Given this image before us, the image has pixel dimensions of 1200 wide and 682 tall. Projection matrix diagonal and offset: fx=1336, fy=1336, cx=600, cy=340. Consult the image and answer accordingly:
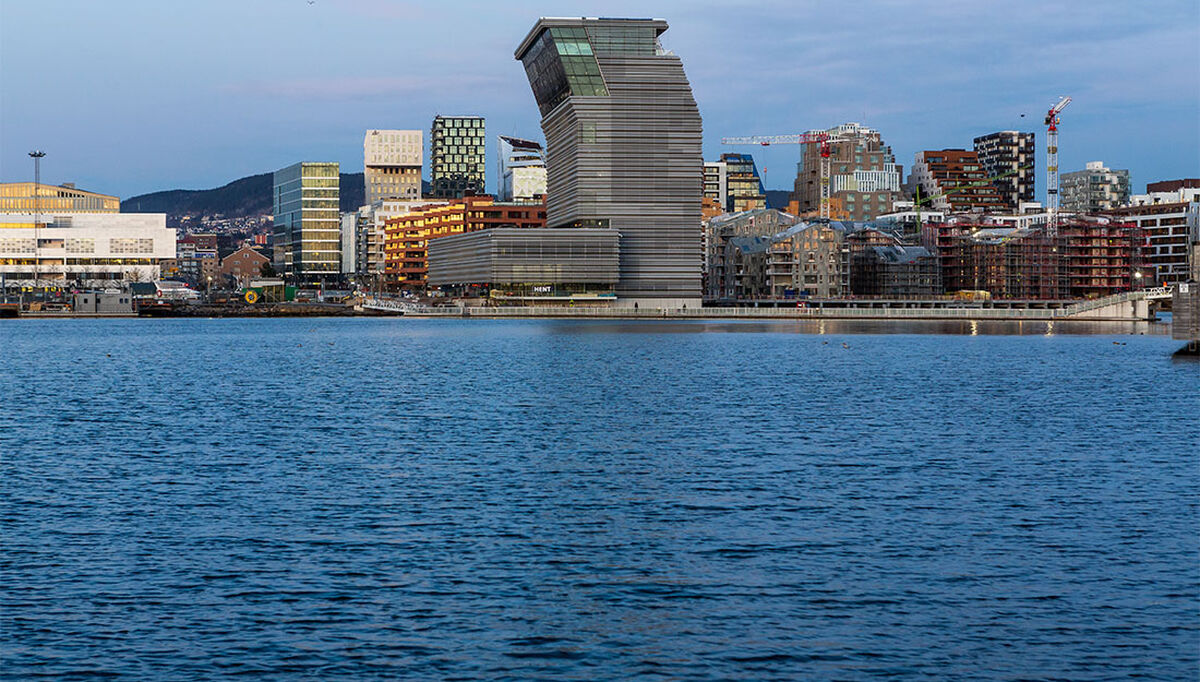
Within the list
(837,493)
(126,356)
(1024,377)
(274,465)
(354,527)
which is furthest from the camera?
(126,356)

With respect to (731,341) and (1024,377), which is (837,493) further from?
(731,341)

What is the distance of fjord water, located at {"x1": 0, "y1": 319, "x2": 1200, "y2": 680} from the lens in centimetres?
2759

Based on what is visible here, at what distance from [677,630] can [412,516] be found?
15.1m

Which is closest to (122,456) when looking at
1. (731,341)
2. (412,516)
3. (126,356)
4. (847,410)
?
(412,516)

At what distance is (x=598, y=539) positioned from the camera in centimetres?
3897

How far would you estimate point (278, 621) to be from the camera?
96.8ft

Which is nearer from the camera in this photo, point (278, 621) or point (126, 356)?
point (278, 621)

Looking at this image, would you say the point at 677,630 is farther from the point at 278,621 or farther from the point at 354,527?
the point at 354,527

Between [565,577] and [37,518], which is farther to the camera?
[37,518]

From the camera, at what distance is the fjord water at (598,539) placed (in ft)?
90.5

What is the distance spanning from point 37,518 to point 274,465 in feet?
44.7

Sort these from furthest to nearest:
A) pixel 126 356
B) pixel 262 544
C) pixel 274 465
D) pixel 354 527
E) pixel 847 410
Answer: pixel 126 356, pixel 847 410, pixel 274 465, pixel 354 527, pixel 262 544

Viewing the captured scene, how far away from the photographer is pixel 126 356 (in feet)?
486

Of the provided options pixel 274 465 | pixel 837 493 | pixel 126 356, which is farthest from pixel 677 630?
pixel 126 356
